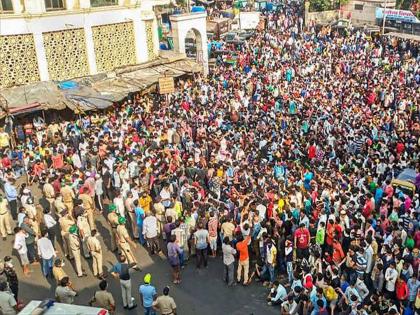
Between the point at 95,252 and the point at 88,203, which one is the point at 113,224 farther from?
the point at 88,203

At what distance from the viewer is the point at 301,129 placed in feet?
58.2

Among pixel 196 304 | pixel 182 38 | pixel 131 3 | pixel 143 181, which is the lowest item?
pixel 196 304

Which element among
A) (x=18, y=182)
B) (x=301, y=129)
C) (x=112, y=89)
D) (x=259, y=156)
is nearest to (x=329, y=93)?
(x=301, y=129)

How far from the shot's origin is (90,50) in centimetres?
2231

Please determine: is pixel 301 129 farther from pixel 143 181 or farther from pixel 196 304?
pixel 196 304

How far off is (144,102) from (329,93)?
7.98 meters

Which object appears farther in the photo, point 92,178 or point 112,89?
point 112,89

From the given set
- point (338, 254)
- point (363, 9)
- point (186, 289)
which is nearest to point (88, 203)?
point (186, 289)

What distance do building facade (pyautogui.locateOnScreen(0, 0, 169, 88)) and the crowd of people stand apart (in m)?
2.53

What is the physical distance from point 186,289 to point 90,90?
12765 millimetres

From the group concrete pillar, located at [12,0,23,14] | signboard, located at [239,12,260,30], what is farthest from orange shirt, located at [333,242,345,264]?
signboard, located at [239,12,260,30]

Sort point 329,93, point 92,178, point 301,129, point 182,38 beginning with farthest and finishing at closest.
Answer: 1. point 182,38
2. point 329,93
3. point 301,129
4. point 92,178

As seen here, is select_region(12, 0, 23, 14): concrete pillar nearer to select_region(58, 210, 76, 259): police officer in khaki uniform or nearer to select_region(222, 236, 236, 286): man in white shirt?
select_region(58, 210, 76, 259): police officer in khaki uniform

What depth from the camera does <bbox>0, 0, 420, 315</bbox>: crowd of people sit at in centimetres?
973
